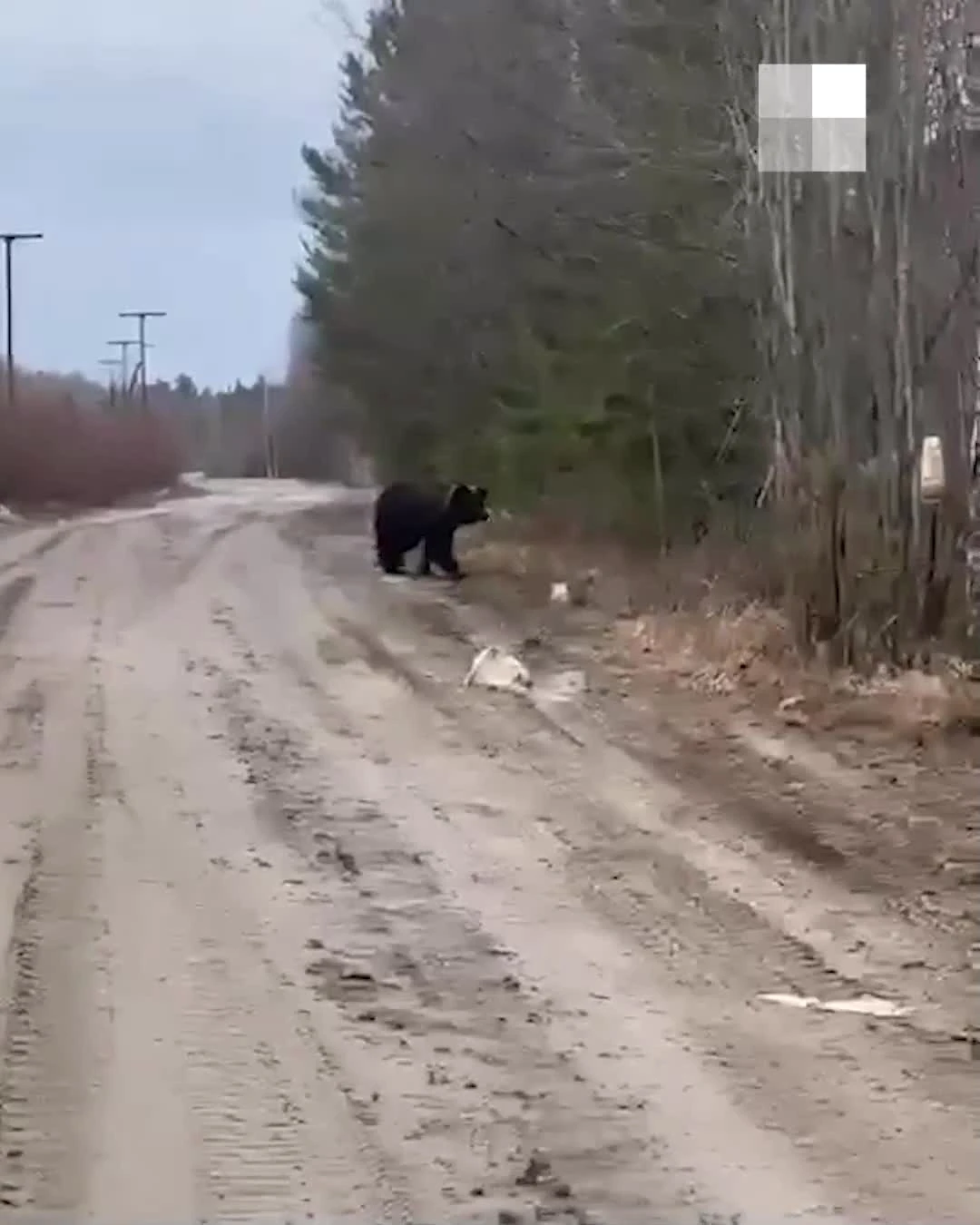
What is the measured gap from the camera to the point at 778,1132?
478 cm

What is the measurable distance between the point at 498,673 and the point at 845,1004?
670 centimetres

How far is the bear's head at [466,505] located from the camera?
21.1 metres

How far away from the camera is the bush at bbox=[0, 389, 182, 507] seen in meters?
50.6

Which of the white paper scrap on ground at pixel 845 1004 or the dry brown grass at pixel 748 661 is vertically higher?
the dry brown grass at pixel 748 661

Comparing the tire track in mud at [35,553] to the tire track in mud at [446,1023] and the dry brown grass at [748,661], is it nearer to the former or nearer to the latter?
the dry brown grass at [748,661]

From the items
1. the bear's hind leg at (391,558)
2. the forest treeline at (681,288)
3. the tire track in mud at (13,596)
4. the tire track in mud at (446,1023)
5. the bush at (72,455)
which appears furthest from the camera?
the bush at (72,455)

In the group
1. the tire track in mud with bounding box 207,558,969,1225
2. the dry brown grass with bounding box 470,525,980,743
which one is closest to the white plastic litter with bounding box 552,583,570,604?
the dry brown grass with bounding box 470,525,980,743

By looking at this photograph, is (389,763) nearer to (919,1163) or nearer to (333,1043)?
(333,1043)

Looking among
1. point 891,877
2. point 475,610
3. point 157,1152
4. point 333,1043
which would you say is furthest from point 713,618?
point 157,1152

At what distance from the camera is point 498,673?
12398 mm

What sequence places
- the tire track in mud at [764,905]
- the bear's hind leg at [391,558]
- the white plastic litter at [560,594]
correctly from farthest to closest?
the bear's hind leg at [391,558] < the white plastic litter at [560,594] < the tire track in mud at [764,905]

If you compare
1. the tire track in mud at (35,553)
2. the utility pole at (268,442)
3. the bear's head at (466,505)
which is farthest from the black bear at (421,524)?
the utility pole at (268,442)

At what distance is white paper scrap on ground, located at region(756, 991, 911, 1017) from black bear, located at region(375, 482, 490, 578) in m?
15.0

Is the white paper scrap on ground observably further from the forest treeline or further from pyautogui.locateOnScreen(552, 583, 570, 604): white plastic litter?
pyautogui.locateOnScreen(552, 583, 570, 604): white plastic litter
